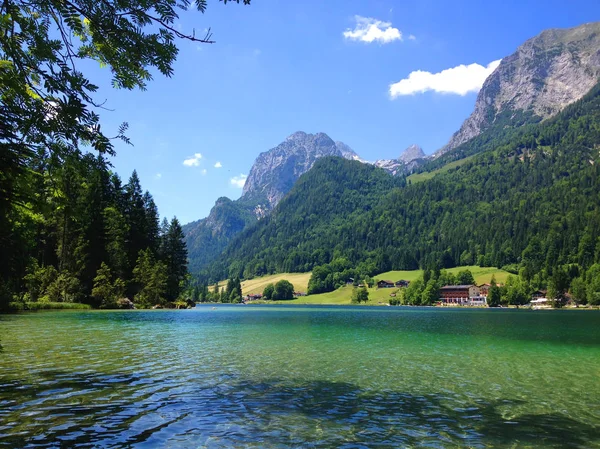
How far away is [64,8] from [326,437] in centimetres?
1192

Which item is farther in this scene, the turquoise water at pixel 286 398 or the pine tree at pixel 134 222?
the pine tree at pixel 134 222

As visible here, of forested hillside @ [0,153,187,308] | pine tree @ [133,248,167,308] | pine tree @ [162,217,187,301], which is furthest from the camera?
pine tree @ [162,217,187,301]

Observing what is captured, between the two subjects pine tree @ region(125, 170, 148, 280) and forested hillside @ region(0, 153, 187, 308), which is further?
pine tree @ region(125, 170, 148, 280)

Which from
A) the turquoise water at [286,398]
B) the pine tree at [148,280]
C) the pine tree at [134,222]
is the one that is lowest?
the turquoise water at [286,398]

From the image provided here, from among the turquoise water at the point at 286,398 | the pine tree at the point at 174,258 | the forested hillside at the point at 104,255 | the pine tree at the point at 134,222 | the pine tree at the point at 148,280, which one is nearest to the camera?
the turquoise water at the point at 286,398

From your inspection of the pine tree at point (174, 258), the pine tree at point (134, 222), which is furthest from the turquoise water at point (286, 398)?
the pine tree at point (174, 258)

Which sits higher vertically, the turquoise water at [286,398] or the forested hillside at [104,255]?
the forested hillside at [104,255]

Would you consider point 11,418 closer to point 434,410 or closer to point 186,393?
point 186,393

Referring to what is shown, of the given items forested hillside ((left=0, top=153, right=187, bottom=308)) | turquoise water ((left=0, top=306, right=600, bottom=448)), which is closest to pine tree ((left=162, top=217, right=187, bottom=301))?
forested hillside ((left=0, top=153, right=187, bottom=308))

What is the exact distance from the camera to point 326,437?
11.8m

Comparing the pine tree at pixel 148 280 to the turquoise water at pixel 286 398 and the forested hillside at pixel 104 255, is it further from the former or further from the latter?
the turquoise water at pixel 286 398

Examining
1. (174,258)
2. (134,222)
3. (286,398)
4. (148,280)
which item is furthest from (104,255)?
(286,398)

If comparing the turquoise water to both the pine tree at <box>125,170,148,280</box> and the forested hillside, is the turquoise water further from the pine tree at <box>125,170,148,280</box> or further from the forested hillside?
the pine tree at <box>125,170,148,280</box>

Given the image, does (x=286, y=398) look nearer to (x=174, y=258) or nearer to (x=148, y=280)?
(x=148, y=280)
